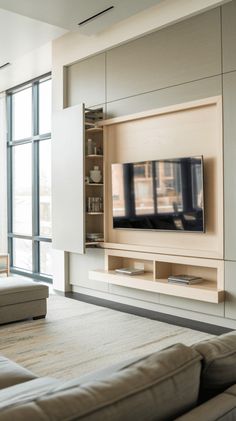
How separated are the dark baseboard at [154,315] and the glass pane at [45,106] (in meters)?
2.79

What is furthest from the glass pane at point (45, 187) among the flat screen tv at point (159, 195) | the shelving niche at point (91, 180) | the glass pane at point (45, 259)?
the flat screen tv at point (159, 195)

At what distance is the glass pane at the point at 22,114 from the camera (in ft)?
23.8

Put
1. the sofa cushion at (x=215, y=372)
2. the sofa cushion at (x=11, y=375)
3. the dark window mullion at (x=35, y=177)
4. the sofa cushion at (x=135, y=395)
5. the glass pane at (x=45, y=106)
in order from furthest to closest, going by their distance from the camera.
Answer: the dark window mullion at (x=35, y=177) → the glass pane at (x=45, y=106) → the sofa cushion at (x=11, y=375) → the sofa cushion at (x=215, y=372) → the sofa cushion at (x=135, y=395)

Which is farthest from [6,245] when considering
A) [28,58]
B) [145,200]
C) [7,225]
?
[145,200]

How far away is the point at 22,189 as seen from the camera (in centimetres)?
748

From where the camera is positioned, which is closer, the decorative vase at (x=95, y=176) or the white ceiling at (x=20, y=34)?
the white ceiling at (x=20, y=34)

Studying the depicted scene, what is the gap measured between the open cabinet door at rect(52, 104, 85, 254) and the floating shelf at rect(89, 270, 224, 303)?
16.8 inches

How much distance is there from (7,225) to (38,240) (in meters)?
1.06

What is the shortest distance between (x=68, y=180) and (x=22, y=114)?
8.97ft

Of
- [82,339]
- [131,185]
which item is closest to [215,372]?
[82,339]

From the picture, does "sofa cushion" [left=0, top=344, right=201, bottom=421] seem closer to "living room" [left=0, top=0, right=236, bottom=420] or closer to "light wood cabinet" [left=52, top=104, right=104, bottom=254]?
"living room" [left=0, top=0, right=236, bottom=420]

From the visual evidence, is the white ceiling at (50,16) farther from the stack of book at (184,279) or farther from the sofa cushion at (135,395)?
the sofa cushion at (135,395)

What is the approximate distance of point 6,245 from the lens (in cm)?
768

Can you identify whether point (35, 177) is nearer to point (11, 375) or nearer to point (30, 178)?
point (30, 178)
